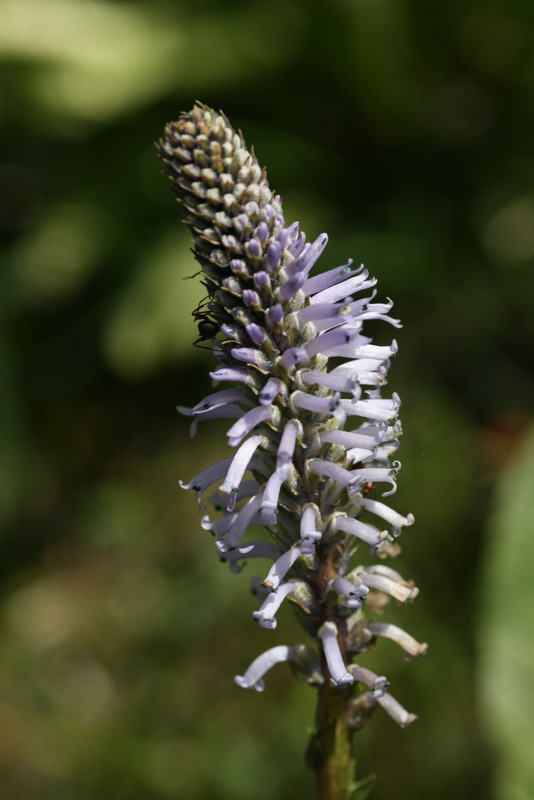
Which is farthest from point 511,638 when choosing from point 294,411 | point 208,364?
point 208,364

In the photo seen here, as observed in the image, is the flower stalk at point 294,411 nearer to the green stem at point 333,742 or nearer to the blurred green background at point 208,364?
the green stem at point 333,742

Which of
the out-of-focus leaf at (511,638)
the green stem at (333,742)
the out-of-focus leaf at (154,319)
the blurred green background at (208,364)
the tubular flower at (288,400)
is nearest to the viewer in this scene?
the tubular flower at (288,400)

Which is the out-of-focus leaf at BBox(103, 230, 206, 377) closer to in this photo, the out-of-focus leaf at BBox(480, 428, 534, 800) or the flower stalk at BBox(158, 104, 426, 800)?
the out-of-focus leaf at BBox(480, 428, 534, 800)

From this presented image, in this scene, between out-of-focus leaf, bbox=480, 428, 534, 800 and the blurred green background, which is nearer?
out-of-focus leaf, bbox=480, 428, 534, 800

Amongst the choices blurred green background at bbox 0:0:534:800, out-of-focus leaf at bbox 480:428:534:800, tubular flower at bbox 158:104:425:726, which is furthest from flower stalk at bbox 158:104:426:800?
blurred green background at bbox 0:0:534:800

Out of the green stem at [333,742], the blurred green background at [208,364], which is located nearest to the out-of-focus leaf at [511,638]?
the blurred green background at [208,364]

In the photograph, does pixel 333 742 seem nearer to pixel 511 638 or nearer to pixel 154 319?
pixel 511 638

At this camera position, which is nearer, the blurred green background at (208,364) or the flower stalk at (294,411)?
the flower stalk at (294,411)
